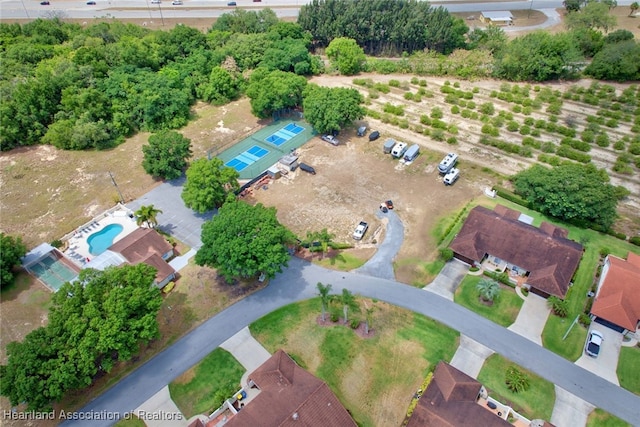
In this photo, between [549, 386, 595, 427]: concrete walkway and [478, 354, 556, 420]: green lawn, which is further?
[478, 354, 556, 420]: green lawn

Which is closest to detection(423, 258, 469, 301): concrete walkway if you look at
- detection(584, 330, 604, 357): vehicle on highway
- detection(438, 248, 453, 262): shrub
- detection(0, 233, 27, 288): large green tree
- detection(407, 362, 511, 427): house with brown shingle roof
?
detection(438, 248, 453, 262): shrub

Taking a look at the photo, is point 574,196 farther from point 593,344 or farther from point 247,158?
point 247,158

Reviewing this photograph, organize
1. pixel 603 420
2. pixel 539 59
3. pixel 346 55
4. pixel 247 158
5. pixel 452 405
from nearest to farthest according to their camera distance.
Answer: pixel 452 405 < pixel 603 420 < pixel 247 158 < pixel 539 59 < pixel 346 55

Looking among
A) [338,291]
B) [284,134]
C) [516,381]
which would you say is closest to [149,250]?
[338,291]

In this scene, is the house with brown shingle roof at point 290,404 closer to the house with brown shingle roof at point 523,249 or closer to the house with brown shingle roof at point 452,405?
the house with brown shingle roof at point 452,405

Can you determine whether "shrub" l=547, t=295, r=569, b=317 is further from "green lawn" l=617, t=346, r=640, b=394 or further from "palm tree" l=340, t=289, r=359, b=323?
"palm tree" l=340, t=289, r=359, b=323

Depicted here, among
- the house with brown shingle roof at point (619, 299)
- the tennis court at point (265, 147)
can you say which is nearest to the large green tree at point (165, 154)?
the tennis court at point (265, 147)
